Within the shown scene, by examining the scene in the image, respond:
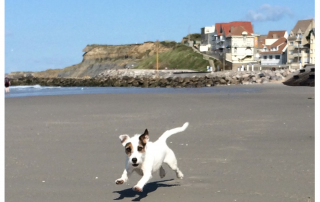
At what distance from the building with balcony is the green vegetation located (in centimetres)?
1588

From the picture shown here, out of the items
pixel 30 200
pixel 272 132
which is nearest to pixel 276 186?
pixel 30 200

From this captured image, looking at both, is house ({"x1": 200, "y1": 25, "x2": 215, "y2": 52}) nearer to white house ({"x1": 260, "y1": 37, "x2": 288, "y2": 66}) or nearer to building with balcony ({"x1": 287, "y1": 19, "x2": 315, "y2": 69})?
white house ({"x1": 260, "y1": 37, "x2": 288, "y2": 66})

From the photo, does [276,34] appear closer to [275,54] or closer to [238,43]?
[238,43]

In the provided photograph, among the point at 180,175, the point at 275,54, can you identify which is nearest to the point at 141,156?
the point at 180,175

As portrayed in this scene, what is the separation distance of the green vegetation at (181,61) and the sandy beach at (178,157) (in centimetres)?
8633

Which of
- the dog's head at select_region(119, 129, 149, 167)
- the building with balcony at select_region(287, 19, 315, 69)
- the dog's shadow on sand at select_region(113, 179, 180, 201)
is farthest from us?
the building with balcony at select_region(287, 19, 315, 69)

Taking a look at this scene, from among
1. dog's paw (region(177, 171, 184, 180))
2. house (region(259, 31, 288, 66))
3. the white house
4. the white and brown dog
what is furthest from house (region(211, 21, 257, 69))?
the white and brown dog

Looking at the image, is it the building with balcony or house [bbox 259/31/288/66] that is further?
house [bbox 259/31/288/66]

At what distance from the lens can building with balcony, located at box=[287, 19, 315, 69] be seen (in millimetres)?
90688

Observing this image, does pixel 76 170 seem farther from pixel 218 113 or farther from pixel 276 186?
pixel 218 113

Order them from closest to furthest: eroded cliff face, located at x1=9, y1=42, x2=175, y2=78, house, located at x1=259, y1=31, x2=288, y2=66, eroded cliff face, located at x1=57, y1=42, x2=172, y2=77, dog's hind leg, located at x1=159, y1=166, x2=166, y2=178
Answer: dog's hind leg, located at x1=159, y1=166, x2=166, y2=178
house, located at x1=259, y1=31, x2=288, y2=66
eroded cliff face, located at x1=9, y1=42, x2=175, y2=78
eroded cliff face, located at x1=57, y1=42, x2=172, y2=77

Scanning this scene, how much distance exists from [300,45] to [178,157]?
8791 cm

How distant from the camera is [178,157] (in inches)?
330

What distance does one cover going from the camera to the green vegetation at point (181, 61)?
341 feet
